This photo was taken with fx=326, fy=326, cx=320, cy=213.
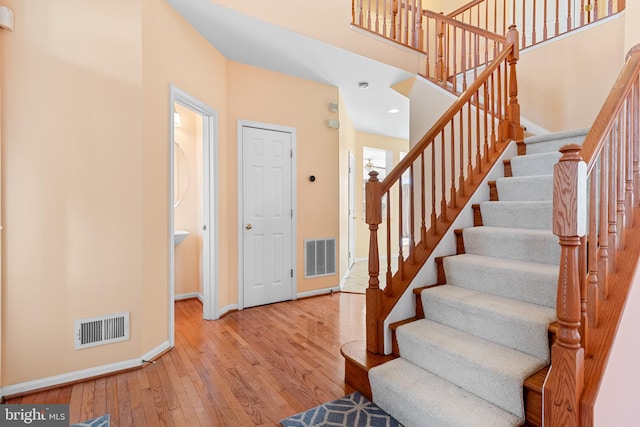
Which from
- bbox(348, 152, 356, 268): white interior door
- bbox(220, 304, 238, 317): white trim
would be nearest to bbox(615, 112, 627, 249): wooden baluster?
bbox(220, 304, 238, 317): white trim

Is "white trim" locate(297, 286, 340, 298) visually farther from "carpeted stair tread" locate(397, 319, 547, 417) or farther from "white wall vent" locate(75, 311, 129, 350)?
"carpeted stair tread" locate(397, 319, 547, 417)

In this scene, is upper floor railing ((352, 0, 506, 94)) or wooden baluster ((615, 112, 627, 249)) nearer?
wooden baluster ((615, 112, 627, 249))

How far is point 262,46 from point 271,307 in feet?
8.99

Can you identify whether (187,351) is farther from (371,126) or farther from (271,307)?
(371,126)

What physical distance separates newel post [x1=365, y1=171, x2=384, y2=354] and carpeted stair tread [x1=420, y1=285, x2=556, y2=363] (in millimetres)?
180

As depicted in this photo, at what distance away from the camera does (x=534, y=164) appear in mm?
2523

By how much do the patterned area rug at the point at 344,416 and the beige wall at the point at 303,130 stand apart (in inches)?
78.6

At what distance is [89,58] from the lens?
217 centimetres

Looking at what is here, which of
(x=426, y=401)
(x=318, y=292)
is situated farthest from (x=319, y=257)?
(x=426, y=401)

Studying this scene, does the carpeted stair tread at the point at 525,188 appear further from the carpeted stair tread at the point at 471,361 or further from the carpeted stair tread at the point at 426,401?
the carpeted stair tread at the point at 426,401

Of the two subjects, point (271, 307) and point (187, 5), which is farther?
point (271, 307)

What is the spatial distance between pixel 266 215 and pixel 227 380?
1.95 metres

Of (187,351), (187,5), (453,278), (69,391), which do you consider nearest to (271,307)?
(187,351)

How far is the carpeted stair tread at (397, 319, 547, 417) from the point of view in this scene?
4.72ft
